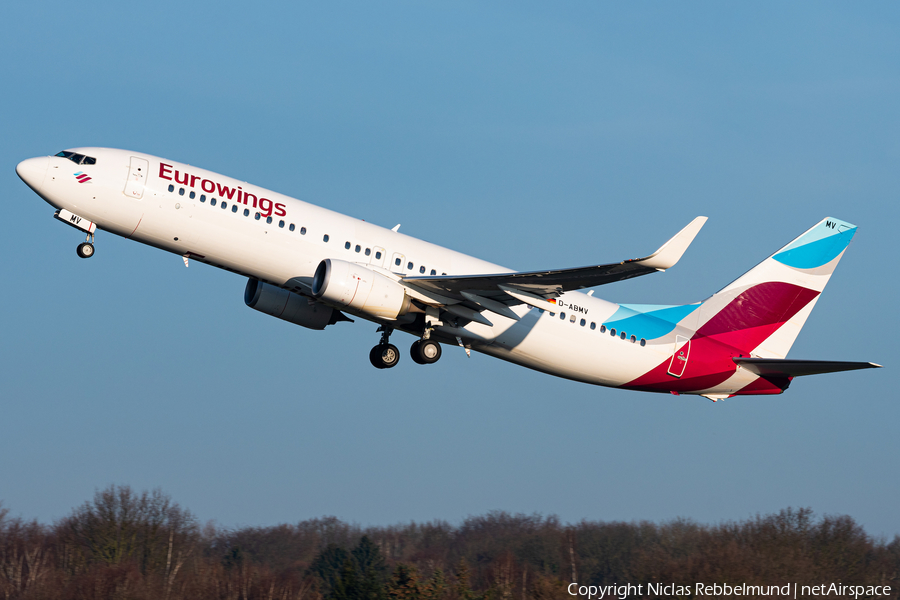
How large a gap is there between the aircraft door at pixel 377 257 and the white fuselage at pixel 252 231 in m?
0.03

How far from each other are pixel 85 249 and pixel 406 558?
46.1m

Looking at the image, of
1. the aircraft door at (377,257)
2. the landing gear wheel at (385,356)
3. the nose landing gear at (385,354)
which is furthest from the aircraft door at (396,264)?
the landing gear wheel at (385,356)

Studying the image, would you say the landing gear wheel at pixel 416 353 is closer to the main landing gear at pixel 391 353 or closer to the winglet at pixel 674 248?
the main landing gear at pixel 391 353

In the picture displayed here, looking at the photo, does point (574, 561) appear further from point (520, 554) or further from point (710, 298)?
point (710, 298)

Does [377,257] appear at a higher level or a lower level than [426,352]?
higher

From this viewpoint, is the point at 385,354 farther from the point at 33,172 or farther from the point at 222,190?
the point at 33,172

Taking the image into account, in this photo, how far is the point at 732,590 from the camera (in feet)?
145

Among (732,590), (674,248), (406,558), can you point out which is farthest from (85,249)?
(406,558)

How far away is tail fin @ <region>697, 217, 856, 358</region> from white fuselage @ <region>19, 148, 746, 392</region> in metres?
7.40

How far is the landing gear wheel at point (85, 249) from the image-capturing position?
32469mm

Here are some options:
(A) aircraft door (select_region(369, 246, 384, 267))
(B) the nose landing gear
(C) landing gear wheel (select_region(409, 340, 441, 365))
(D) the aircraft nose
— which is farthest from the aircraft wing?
(D) the aircraft nose

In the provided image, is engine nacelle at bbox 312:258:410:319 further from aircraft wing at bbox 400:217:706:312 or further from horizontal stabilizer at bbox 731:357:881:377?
horizontal stabilizer at bbox 731:357:881:377

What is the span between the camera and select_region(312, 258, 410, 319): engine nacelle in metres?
30.9

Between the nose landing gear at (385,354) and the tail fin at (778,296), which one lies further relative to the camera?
the tail fin at (778,296)
